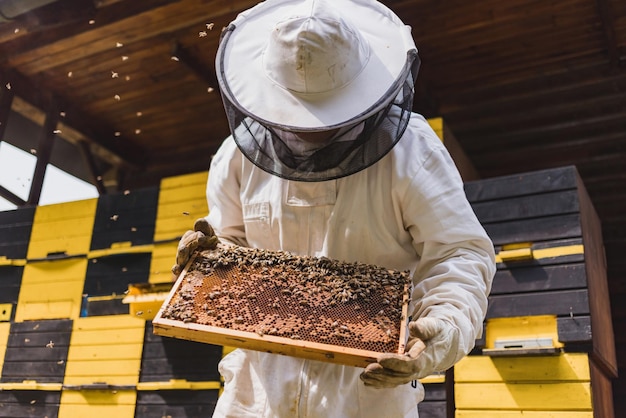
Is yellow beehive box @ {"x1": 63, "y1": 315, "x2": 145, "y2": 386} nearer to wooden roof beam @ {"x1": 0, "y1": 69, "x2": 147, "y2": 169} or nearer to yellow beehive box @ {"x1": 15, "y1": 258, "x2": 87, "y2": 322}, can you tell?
yellow beehive box @ {"x1": 15, "y1": 258, "x2": 87, "y2": 322}

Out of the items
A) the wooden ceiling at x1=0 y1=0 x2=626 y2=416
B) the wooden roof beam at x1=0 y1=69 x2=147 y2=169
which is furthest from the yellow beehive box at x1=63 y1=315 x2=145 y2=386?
the wooden roof beam at x1=0 y1=69 x2=147 y2=169

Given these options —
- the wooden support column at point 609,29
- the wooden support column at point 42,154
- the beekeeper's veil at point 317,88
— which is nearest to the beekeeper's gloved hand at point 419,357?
the beekeeper's veil at point 317,88

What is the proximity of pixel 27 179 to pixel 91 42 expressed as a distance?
138 centimetres

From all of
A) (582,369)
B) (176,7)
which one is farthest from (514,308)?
(176,7)

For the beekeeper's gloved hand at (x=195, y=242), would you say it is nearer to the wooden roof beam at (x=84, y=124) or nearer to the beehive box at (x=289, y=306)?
the beehive box at (x=289, y=306)

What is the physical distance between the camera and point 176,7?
4285 millimetres

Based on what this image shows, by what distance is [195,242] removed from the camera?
5.00 feet

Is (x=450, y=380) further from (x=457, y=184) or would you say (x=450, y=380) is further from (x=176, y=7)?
(x=176, y=7)

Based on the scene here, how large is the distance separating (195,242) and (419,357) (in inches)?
23.0

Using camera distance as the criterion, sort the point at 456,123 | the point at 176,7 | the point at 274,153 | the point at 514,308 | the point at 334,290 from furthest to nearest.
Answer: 1. the point at 456,123
2. the point at 176,7
3. the point at 514,308
4. the point at 274,153
5. the point at 334,290

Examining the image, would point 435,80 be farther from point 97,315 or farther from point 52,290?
point 52,290

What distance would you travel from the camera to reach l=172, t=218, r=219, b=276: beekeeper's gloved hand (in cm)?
153

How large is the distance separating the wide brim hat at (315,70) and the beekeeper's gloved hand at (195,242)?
29 cm

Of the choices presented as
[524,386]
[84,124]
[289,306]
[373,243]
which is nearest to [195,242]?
[289,306]
